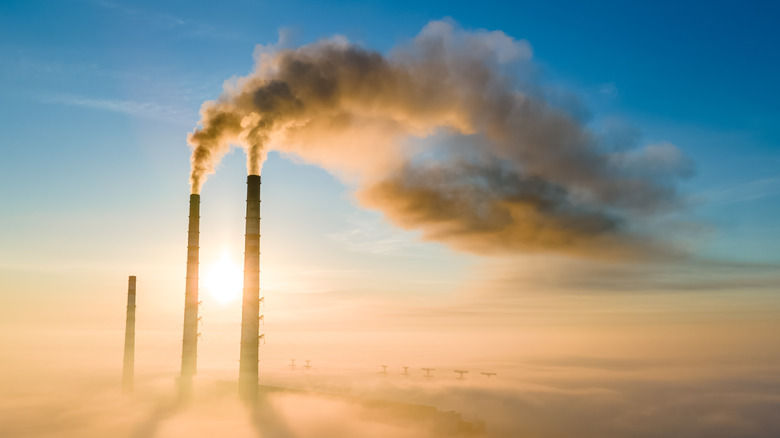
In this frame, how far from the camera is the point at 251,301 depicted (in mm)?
32656

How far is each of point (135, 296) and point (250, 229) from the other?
52.4 feet

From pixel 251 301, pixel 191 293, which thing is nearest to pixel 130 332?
pixel 191 293

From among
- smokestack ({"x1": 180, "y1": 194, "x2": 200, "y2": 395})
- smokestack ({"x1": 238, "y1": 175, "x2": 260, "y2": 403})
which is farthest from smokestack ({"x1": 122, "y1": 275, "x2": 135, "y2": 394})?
smokestack ({"x1": 238, "y1": 175, "x2": 260, "y2": 403})

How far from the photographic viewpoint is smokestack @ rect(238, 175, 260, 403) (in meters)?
32.5

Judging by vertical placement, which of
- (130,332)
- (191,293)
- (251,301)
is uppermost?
(191,293)

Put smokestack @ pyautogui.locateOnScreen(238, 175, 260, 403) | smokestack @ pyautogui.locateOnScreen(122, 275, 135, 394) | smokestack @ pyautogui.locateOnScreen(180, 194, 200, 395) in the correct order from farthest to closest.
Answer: smokestack @ pyautogui.locateOnScreen(122, 275, 135, 394) → smokestack @ pyautogui.locateOnScreen(180, 194, 200, 395) → smokestack @ pyautogui.locateOnScreen(238, 175, 260, 403)

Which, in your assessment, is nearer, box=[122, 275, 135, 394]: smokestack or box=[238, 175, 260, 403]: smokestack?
box=[238, 175, 260, 403]: smokestack

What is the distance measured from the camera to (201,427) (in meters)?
39.7

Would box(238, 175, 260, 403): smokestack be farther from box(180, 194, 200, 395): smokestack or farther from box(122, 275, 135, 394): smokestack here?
box(122, 275, 135, 394): smokestack

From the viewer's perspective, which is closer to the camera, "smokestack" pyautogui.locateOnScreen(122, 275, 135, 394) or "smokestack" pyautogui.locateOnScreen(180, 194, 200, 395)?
"smokestack" pyautogui.locateOnScreen(180, 194, 200, 395)

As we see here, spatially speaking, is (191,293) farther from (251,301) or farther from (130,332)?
(130,332)

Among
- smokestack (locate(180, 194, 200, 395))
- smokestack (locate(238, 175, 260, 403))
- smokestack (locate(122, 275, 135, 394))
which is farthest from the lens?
smokestack (locate(122, 275, 135, 394))

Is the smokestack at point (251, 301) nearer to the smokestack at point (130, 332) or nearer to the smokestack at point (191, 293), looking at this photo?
the smokestack at point (191, 293)

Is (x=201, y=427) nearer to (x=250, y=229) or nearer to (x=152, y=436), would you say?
(x=152, y=436)
